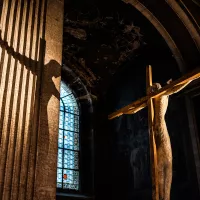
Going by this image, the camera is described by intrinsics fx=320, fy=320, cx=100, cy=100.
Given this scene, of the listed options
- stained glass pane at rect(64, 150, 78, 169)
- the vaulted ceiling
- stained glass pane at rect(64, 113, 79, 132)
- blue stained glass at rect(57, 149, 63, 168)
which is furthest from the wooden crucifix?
stained glass pane at rect(64, 113, 79, 132)

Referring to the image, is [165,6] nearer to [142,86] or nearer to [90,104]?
[142,86]

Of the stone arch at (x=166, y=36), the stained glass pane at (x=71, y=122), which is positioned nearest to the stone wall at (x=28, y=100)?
the stone arch at (x=166, y=36)

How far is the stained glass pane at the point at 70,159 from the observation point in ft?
34.2

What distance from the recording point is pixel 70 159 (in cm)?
1058

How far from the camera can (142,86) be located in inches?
425

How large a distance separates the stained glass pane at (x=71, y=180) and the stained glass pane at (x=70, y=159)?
0.17 meters

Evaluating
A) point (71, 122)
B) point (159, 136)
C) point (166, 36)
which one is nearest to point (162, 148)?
point (159, 136)

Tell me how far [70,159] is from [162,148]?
252 inches

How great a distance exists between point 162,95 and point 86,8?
553 centimetres

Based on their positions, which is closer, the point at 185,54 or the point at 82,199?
the point at 185,54

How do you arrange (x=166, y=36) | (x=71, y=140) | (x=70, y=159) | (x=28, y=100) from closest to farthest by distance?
(x=28, y=100), (x=166, y=36), (x=70, y=159), (x=71, y=140)

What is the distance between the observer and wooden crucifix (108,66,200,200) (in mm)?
4235

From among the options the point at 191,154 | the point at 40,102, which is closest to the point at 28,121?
the point at 40,102

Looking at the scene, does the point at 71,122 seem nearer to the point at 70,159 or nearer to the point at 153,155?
the point at 70,159
